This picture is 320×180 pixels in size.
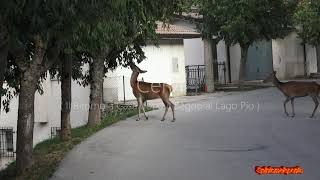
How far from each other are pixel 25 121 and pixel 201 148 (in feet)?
11.8

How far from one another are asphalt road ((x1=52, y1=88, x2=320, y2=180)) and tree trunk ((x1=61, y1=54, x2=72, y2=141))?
906mm

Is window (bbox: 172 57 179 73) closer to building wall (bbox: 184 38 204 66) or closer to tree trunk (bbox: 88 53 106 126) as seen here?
building wall (bbox: 184 38 204 66)

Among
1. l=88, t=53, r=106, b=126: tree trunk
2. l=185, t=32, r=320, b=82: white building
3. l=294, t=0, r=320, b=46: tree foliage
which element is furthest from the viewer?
l=185, t=32, r=320, b=82: white building

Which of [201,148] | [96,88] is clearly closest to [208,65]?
[96,88]

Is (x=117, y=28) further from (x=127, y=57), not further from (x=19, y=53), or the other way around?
(x=127, y=57)

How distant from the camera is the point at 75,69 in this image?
1656 centimetres

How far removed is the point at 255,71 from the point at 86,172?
30940 mm

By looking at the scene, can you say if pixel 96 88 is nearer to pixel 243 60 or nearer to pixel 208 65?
pixel 208 65

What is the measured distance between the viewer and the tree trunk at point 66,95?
48.2 ft

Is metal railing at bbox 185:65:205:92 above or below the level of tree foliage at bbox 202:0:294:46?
below

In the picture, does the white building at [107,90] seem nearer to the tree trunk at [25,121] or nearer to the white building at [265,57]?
the white building at [265,57]

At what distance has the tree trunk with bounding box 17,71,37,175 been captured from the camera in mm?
11070

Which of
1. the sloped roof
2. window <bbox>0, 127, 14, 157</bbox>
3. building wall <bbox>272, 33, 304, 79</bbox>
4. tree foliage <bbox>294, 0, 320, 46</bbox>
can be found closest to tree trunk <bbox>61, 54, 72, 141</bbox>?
window <bbox>0, 127, 14, 157</bbox>

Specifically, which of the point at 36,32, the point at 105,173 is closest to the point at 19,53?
the point at 105,173
